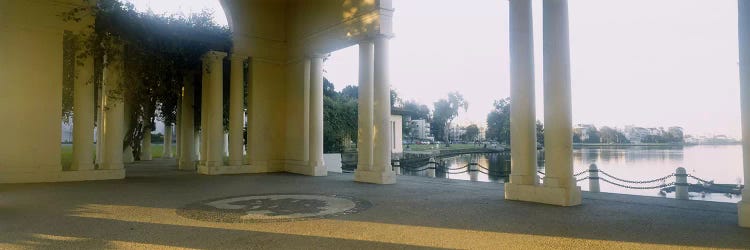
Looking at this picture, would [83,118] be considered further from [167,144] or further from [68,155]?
[68,155]

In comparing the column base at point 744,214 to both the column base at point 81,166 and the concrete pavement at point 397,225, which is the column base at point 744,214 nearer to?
the concrete pavement at point 397,225

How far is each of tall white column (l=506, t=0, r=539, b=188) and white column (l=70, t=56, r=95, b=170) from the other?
1376cm

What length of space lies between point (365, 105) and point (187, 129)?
10.2 metres

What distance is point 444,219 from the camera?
7398 mm

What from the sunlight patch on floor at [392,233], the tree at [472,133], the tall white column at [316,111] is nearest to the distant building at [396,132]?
the tall white column at [316,111]

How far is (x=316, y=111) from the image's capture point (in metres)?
17.7

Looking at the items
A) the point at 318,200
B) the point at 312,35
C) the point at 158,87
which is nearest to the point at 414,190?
the point at 318,200

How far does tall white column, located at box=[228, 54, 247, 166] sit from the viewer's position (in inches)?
727

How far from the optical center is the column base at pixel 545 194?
906 cm

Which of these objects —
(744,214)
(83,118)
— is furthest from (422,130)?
(744,214)

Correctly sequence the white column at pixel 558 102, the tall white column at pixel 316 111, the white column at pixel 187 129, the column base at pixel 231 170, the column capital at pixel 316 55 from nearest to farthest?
1. the white column at pixel 558 102
2. the column capital at pixel 316 55
3. the tall white column at pixel 316 111
4. the column base at pixel 231 170
5. the white column at pixel 187 129

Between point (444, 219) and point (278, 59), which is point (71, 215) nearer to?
point (444, 219)

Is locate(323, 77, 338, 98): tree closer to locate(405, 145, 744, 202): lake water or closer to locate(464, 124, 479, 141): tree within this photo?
locate(405, 145, 744, 202): lake water

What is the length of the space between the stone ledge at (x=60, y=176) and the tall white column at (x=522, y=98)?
1332 centimetres
